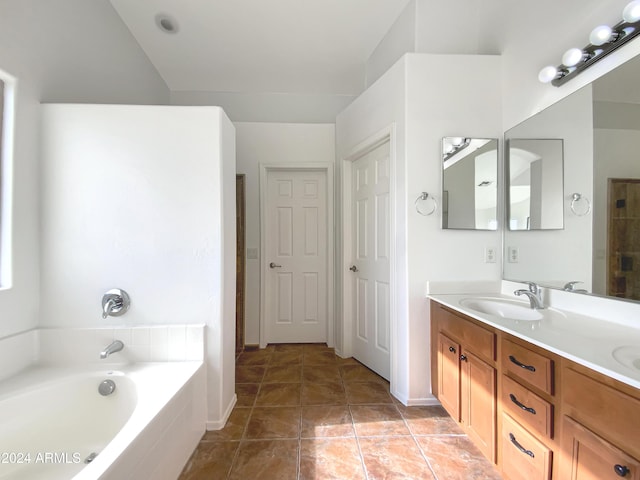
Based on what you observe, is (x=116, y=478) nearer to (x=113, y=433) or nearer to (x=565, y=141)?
(x=113, y=433)

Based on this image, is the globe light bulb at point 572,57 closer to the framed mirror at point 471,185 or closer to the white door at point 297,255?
the framed mirror at point 471,185

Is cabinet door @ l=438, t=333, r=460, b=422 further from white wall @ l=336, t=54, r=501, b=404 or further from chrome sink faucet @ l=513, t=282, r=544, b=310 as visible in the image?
chrome sink faucet @ l=513, t=282, r=544, b=310

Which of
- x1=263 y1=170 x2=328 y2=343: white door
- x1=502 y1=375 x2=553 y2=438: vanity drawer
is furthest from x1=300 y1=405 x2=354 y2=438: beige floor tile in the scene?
x1=263 y1=170 x2=328 y2=343: white door

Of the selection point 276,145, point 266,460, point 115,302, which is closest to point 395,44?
point 276,145

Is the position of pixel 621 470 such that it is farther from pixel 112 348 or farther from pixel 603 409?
pixel 112 348

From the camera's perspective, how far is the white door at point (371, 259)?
6.87 feet

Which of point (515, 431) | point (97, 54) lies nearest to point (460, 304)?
point (515, 431)

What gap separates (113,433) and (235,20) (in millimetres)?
2869

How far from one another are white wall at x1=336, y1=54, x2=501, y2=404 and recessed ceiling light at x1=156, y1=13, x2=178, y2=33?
6.10 ft

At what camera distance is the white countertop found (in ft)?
2.41

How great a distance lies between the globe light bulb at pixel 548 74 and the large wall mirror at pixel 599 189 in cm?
15

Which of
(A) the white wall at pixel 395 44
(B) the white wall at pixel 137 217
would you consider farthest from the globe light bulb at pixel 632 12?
(B) the white wall at pixel 137 217

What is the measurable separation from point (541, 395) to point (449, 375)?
0.63 meters

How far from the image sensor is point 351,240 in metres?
2.51
